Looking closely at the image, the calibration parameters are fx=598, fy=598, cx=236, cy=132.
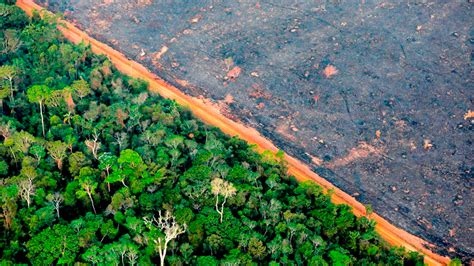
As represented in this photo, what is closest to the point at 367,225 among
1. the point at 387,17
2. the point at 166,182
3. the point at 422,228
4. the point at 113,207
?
the point at 422,228

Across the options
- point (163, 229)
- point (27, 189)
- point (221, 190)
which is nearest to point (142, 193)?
point (163, 229)

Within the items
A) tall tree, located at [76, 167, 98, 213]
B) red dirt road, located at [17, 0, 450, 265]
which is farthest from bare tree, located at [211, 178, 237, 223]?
red dirt road, located at [17, 0, 450, 265]

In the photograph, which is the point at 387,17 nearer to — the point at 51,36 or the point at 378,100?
the point at 378,100

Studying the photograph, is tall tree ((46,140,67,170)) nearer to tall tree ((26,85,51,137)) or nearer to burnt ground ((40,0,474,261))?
tall tree ((26,85,51,137))

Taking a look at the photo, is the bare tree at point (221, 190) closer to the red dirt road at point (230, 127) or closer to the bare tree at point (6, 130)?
the red dirt road at point (230, 127)

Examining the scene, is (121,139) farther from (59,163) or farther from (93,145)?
(59,163)

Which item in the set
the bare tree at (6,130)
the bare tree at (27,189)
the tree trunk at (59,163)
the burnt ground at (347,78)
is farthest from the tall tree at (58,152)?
the burnt ground at (347,78)

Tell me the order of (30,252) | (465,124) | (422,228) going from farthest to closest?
(465,124) < (422,228) < (30,252)
